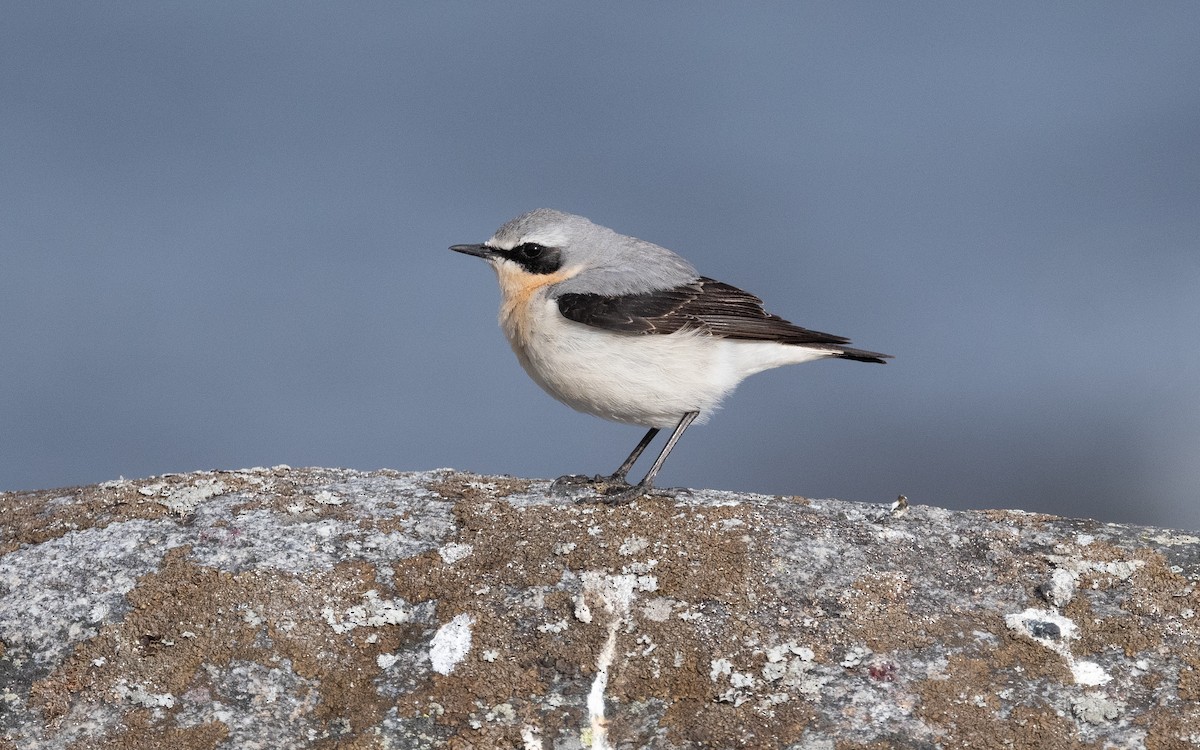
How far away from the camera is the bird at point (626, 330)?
22.4 ft

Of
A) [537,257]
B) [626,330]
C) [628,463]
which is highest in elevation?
[537,257]

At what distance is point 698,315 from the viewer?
23.5 ft

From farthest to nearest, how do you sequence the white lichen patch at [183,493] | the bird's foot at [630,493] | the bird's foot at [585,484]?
the bird's foot at [585,484]
the bird's foot at [630,493]
the white lichen patch at [183,493]

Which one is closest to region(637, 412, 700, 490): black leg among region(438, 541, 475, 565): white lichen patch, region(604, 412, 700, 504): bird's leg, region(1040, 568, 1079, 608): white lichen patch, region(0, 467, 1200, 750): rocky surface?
region(604, 412, 700, 504): bird's leg

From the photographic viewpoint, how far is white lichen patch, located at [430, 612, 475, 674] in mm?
4270

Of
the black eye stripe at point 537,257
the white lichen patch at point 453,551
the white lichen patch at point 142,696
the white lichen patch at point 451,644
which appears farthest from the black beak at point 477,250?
the white lichen patch at point 142,696

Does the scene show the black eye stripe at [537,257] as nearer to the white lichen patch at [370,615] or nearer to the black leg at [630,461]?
the black leg at [630,461]

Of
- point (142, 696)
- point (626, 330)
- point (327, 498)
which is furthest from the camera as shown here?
point (626, 330)

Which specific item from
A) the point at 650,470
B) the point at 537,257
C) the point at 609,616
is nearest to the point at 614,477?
the point at 650,470

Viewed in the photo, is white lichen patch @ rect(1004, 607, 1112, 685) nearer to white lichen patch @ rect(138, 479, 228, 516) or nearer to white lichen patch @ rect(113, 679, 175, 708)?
white lichen patch @ rect(113, 679, 175, 708)

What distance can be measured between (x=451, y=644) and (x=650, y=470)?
258cm

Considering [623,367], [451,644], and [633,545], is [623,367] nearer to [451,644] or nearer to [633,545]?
[633,545]

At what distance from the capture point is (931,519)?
5.39m

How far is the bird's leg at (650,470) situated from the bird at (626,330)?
1 cm
